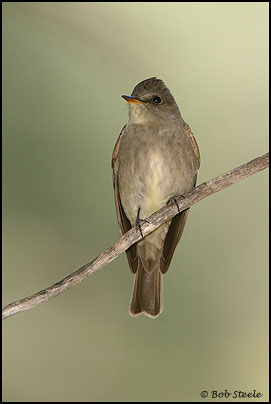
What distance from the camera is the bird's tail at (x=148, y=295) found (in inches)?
138

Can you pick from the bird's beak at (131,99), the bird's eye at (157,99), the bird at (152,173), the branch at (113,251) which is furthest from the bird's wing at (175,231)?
the branch at (113,251)

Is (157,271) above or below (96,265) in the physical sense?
above

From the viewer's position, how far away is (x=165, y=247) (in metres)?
3.68

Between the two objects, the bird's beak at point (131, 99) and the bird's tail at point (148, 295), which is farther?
the bird's tail at point (148, 295)

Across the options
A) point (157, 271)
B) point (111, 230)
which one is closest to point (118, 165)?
point (111, 230)

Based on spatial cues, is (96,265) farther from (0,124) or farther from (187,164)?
(0,124)

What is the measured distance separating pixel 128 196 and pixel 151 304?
2.34 ft

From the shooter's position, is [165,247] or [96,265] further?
[165,247]

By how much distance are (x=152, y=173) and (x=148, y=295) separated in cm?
79

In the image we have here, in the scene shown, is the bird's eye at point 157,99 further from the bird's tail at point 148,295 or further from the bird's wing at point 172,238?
the bird's tail at point 148,295

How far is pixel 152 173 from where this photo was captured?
11.2ft

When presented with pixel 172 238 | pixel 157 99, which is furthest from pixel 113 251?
pixel 157 99

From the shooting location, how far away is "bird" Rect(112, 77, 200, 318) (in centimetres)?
343

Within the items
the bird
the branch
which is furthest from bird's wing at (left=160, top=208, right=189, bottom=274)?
the branch
